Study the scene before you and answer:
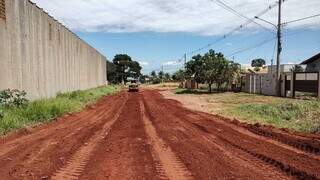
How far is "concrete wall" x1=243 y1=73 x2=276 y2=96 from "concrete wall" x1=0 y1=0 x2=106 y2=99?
63.3 feet

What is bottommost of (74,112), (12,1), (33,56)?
(74,112)

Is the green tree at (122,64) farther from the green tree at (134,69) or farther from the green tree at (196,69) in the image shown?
the green tree at (196,69)

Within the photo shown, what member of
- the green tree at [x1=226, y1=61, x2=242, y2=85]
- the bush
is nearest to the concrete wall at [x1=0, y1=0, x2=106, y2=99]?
the bush

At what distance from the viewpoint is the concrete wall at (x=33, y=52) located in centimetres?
2056

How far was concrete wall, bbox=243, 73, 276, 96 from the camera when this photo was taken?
4686 centimetres

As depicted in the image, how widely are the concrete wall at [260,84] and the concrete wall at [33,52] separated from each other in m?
19.3

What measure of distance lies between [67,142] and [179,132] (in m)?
4.17

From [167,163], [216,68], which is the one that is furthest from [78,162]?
[216,68]

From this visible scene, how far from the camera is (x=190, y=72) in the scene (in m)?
72.9

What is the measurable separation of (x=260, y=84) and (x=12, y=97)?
34942mm

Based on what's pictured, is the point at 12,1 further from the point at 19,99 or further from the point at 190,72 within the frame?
the point at 190,72

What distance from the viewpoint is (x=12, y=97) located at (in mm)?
20203

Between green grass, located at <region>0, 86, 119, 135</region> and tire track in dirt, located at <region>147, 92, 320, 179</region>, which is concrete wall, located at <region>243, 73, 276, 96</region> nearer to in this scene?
green grass, located at <region>0, 86, 119, 135</region>

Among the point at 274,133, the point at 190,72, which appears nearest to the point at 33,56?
the point at 274,133
